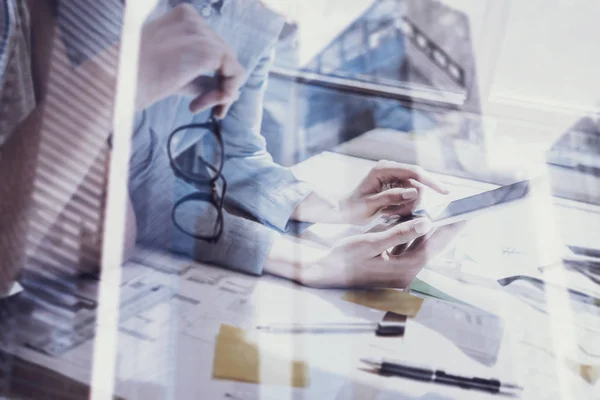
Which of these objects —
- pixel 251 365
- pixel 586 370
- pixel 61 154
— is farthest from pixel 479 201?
pixel 61 154

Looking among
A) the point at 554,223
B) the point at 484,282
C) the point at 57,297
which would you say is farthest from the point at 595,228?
the point at 57,297

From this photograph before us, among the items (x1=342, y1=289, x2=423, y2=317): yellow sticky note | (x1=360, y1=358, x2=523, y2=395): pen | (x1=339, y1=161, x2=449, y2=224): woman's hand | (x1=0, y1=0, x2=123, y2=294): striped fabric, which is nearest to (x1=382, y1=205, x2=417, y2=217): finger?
(x1=339, y1=161, x2=449, y2=224): woman's hand

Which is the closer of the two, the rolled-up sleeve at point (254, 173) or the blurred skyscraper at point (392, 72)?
the rolled-up sleeve at point (254, 173)

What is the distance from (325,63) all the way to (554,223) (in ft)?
1.68

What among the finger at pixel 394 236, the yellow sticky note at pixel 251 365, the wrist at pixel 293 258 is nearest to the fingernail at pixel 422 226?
the finger at pixel 394 236

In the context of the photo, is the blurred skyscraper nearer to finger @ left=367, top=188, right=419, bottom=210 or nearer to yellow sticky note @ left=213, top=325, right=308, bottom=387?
finger @ left=367, top=188, right=419, bottom=210

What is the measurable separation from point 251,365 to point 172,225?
23 centimetres

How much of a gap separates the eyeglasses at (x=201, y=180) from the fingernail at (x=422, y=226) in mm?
251

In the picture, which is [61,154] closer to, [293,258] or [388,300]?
[293,258]

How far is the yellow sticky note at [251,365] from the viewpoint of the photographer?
53 cm

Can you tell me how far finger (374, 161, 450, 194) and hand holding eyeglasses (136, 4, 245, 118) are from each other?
0.24 metres

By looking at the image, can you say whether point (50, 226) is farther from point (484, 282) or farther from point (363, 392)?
point (484, 282)

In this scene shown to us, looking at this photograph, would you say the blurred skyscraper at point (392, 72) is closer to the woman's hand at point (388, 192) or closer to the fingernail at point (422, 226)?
the woman's hand at point (388, 192)

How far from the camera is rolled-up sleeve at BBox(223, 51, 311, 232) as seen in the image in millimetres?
702
